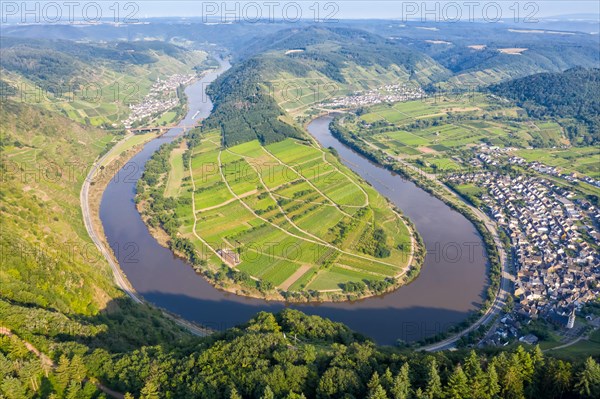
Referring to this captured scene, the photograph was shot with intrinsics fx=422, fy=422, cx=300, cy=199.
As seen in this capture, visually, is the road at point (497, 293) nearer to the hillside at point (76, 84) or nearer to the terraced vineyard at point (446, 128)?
the terraced vineyard at point (446, 128)

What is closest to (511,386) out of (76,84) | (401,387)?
(401,387)

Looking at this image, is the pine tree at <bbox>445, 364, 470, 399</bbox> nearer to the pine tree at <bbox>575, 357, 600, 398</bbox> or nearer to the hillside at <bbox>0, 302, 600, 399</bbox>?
the hillside at <bbox>0, 302, 600, 399</bbox>

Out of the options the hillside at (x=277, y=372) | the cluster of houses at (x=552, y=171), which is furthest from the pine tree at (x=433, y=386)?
the cluster of houses at (x=552, y=171)

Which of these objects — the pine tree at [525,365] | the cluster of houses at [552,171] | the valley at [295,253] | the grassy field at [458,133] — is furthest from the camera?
the grassy field at [458,133]

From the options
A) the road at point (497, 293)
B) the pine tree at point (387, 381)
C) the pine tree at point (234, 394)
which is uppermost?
the pine tree at point (387, 381)

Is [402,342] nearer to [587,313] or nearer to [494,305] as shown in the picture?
[494,305]

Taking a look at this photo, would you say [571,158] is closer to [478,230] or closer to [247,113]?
[478,230]
